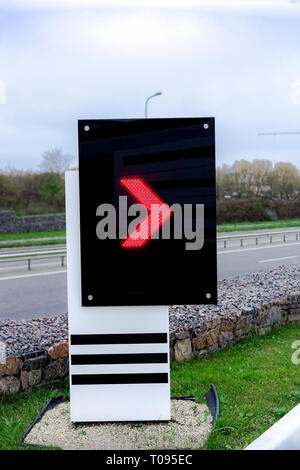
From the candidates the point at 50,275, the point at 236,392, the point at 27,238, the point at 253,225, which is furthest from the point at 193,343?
the point at 253,225

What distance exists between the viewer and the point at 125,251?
334 centimetres

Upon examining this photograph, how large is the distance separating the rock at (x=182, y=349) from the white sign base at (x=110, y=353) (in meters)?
1.46

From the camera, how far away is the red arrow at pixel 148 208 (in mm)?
3254

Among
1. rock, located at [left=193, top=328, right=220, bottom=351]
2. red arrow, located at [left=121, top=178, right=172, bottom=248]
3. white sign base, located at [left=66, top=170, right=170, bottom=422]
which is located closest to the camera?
red arrow, located at [left=121, top=178, right=172, bottom=248]

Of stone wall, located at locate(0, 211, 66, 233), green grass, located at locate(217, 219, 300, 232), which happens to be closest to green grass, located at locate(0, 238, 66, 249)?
stone wall, located at locate(0, 211, 66, 233)

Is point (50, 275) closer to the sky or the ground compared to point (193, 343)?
closer to the ground

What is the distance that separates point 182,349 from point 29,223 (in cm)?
2297

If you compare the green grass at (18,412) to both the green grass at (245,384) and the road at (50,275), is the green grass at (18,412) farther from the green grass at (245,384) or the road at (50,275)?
the road at (50,275)

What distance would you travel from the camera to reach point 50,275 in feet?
43.3

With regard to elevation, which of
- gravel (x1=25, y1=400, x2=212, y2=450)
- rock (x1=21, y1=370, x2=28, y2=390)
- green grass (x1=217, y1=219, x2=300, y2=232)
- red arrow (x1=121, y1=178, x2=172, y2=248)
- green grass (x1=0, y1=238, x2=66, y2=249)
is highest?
red arrow (x1=121, y1=178, x2=172, y2=248)

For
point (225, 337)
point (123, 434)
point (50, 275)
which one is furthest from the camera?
point (50, 275)

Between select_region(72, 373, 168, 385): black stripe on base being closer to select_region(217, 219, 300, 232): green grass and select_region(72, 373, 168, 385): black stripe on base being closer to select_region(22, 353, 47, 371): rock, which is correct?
select_region(22, 353, 47, 371): rock

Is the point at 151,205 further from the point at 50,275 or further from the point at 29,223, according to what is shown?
the point at 29,223

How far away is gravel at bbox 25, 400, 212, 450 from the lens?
129 inches
